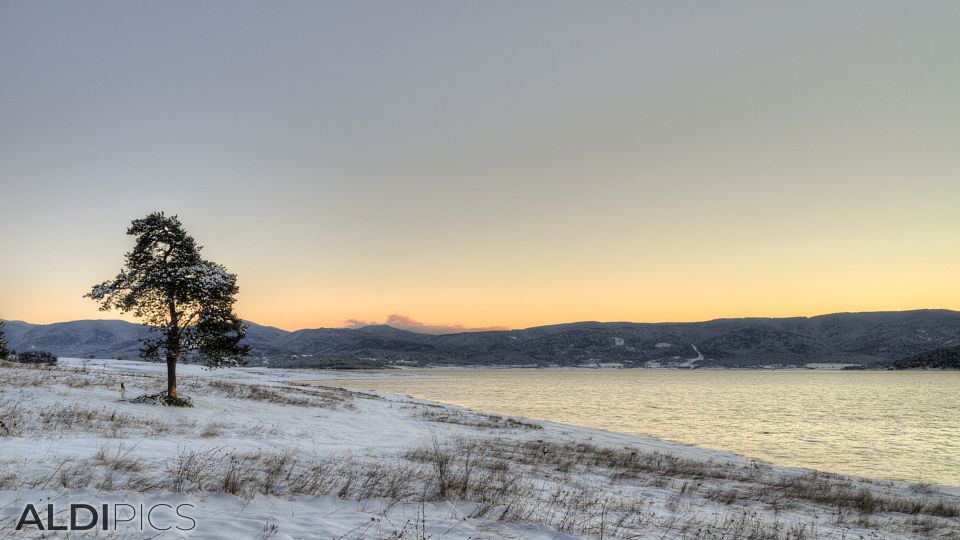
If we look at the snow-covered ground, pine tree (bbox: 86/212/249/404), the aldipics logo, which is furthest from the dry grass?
the aldipics logo

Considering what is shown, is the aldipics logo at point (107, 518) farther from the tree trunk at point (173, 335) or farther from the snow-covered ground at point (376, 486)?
the tree trunk at point (173, 335)

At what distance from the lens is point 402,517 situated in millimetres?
8703

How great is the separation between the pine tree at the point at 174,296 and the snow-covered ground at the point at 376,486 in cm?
329

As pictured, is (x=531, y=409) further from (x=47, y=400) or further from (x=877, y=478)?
(x=47, y=400)

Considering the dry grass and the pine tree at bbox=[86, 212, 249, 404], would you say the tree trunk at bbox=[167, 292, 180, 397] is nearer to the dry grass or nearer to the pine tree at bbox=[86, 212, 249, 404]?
the pine tree at bbox=[86, 212, 249, 404]

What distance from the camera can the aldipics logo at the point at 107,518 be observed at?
6602mm

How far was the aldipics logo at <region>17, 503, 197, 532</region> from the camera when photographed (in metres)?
6.60

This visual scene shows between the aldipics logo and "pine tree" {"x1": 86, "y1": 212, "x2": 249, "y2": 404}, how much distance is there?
68.0 ft

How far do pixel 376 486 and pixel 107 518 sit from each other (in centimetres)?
490

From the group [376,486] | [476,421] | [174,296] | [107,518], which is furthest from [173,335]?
[107,518]

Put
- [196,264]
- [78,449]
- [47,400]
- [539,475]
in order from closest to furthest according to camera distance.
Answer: [78,449] → [539,475] → [47,400] → [196,264]

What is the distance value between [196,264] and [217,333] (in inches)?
153

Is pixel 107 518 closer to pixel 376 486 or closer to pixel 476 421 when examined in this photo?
pixel 376 486

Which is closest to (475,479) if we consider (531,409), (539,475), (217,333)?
(539,475)
